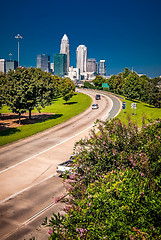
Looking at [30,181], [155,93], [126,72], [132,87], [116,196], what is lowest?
[30,181]

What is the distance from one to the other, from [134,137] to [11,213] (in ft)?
25.2

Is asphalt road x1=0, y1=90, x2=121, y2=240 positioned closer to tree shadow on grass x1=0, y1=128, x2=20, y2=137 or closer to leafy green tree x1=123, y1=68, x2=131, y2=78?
tree shadow on grass x1=0, y1=128, x2=20, y2=137

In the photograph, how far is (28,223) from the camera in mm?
10453

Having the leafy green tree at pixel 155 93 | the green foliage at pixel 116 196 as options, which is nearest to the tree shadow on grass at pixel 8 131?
the green foliage at pixel 116 196

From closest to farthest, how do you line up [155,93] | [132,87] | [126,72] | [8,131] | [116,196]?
[116,196] → [8,131] → [132,87] → [155,93] → [126,72]

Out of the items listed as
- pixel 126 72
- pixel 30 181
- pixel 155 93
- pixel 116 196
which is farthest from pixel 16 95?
pixel 126 72

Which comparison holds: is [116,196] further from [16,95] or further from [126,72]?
[126,72]

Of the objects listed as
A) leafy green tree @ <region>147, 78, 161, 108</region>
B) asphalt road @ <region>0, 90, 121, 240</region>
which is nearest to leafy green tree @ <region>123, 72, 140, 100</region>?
leafy green tree @ <region>147, 78, 161, 108</region>

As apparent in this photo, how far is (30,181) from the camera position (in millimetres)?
15414

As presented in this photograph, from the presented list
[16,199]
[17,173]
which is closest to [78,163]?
[16,199]

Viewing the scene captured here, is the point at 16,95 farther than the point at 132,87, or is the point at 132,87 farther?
the point at 132,87

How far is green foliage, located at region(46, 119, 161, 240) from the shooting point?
505 centimetres

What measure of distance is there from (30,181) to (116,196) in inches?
421

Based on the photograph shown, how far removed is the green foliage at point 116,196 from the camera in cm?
505
